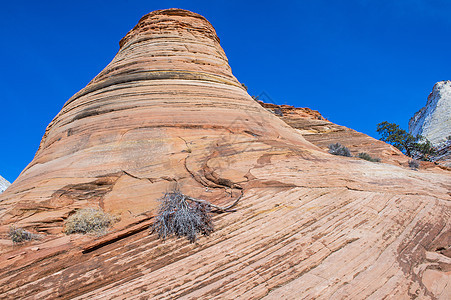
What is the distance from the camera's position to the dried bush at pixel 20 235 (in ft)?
14.5

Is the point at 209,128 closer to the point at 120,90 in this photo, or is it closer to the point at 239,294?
the point at 120,90

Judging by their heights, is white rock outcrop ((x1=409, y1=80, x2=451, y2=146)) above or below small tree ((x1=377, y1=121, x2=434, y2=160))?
above

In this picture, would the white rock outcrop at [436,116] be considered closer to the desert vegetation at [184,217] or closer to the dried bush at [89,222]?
the desert vegetation at [184,217]

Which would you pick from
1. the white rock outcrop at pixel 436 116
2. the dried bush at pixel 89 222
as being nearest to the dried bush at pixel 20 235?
the dried bush at pixel 89 222

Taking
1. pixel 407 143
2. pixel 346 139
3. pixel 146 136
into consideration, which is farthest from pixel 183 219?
pixel 407 143

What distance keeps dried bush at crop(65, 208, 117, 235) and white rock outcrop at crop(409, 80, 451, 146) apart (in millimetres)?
43140

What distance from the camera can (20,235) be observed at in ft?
14.5

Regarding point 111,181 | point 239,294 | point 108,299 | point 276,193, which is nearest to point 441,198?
point 276,193

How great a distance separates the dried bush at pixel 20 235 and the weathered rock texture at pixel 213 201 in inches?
4.1

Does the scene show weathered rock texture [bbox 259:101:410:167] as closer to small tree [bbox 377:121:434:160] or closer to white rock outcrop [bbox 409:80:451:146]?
small tree [bbox 377:121:434:160]

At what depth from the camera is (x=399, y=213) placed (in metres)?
4.84

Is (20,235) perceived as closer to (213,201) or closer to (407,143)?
(213,201)

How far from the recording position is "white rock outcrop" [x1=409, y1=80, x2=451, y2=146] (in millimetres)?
39406

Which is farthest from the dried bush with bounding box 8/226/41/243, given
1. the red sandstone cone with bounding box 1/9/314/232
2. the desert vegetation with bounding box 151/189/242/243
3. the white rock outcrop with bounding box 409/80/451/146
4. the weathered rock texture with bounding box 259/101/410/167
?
the white rock outcrop with bounding box 409/80/451/146
